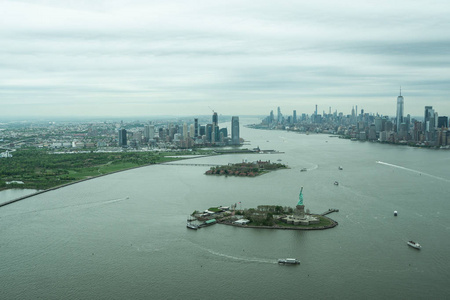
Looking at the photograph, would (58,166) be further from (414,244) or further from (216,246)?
(414,244)

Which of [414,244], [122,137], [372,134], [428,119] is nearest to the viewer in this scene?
[414,244]

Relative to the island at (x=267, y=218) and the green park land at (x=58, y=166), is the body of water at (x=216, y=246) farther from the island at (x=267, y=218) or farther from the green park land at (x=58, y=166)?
→ the green park land at (x=58, y=166)

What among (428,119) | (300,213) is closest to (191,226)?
(300,213)

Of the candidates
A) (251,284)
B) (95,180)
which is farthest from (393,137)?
(251,284)

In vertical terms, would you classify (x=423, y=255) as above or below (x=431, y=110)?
below

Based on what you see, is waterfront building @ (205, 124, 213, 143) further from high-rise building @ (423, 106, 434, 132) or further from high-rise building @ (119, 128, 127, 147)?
high-rise building @ (423, 106, 434, 132)

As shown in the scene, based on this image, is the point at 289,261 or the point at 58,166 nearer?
the point at 289,261

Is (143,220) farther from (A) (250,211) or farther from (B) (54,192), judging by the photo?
(B) (54,192)
